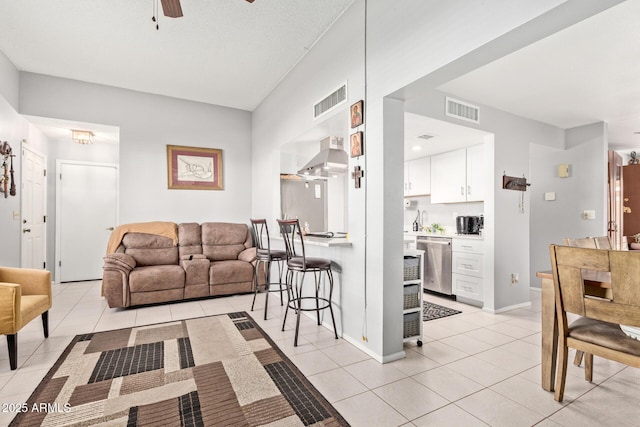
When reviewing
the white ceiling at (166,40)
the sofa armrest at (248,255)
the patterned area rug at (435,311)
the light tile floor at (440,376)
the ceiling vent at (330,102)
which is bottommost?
the patterned area rug at (435,311)

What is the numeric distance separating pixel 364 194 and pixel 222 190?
3.48 metres

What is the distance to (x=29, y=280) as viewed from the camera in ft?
9.09

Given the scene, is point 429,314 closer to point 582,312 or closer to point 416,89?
point 582,312

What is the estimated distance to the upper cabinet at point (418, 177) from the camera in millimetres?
5195

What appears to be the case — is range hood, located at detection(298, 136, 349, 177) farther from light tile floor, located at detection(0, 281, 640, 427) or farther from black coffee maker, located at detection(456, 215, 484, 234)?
black coffee maker, located at detection(456, 215, 484, 234)

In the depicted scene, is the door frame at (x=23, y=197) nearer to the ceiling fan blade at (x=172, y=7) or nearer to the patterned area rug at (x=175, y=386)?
the patterned area rug at (x=175, y=386)

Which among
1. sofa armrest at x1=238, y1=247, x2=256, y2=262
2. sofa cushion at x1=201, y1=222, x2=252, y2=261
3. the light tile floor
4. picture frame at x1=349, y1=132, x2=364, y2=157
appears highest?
picture frame at x1=349, y1=132, x2=364, y2=157

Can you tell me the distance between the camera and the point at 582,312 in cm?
172

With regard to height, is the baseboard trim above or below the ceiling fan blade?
below

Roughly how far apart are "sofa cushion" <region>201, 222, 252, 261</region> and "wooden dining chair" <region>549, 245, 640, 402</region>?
4.11m

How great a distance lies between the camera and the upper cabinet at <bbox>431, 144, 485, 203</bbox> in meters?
4.41

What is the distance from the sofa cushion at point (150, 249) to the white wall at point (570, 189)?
5465 mm

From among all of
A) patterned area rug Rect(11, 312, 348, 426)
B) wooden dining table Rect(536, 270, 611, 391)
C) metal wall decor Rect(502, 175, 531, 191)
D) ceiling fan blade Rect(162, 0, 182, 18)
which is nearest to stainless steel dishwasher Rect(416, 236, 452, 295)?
metal wall decor Rect(502, 175, 531, 191)

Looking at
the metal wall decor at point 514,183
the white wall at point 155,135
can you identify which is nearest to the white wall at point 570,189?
the metal wall decor at point 514,183
